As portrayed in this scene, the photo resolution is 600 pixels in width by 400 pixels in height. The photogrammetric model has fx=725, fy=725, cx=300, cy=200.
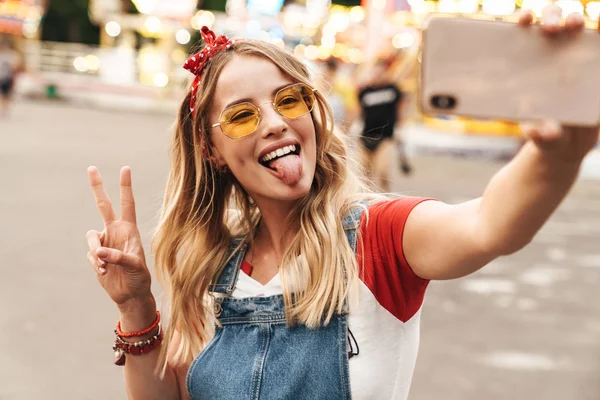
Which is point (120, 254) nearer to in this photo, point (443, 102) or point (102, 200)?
point (102, 200)

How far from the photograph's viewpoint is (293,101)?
72.1 inches

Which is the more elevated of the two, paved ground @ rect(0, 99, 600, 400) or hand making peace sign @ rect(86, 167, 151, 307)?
hand making peace sign @ rect(86, 167, 151, 307)

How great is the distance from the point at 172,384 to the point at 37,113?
2160 cm

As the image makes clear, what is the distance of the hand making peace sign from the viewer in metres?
1.91

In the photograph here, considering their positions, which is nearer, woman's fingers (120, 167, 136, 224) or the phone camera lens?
the phone camera lens

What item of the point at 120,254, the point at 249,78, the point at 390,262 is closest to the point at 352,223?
the point at 390,262

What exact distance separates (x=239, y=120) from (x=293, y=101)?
144 mm

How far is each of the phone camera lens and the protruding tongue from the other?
0.77m

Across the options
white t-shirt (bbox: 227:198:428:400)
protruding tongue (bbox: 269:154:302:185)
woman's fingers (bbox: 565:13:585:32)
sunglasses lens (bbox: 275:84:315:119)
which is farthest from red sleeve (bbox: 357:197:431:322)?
woman's fingers (bbox: 565:13:585:32)

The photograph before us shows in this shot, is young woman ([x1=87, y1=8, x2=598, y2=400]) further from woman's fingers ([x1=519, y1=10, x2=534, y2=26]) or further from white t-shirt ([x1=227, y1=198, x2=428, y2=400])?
woman's fingers ([x1=519, y1=10, x2=534, y2=26])

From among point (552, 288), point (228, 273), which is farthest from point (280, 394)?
point (552, 288)

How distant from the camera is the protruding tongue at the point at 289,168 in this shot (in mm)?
1782

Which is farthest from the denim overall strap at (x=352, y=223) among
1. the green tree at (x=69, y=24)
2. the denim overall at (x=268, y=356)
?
the green tree at (x=69, y=24)

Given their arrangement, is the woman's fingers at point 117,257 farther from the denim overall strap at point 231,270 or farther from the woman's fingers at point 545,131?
the woman's fingers at point 545,131
